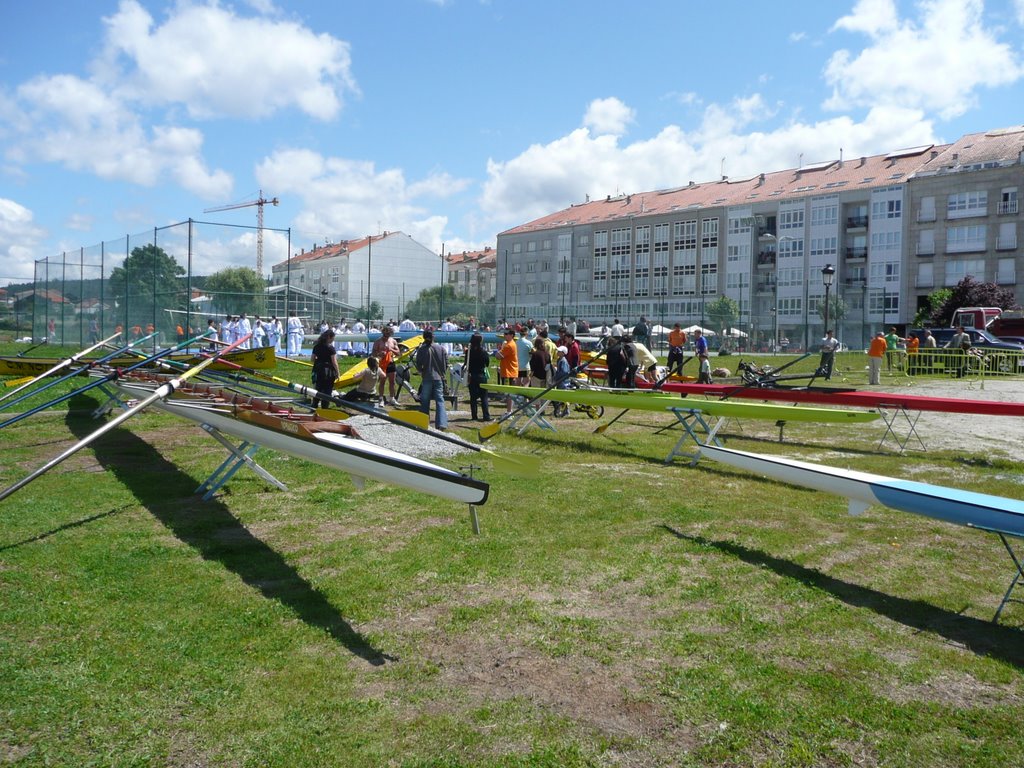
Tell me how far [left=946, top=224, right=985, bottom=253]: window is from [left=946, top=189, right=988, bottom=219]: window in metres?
0.84

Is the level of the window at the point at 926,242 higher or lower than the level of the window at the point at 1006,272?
higher

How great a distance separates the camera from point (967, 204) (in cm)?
5009

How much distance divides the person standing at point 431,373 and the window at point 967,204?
50.2m

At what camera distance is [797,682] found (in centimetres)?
378

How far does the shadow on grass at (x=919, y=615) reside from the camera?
4.23 meters

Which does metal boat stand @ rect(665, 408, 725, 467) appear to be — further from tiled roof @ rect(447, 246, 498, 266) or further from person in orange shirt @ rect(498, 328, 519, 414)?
tiled roof @ rect(447, 246, 498, 266)

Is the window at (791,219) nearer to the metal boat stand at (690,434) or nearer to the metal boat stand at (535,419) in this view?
the metal boat stand at (535,419)

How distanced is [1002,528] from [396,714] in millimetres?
3640

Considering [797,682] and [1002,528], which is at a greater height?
[1002,528]

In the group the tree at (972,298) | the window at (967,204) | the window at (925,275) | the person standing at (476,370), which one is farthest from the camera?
the window at (925,275)

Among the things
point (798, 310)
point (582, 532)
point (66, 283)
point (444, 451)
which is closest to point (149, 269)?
point (66, 283)

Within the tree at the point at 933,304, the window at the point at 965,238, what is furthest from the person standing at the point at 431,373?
the window at the point at 965,238

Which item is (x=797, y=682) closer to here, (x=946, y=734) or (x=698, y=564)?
(x=946, y=734)

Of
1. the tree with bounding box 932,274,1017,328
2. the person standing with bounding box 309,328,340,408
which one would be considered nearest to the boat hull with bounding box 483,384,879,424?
the person standing with bounding box 309,328,340,408
